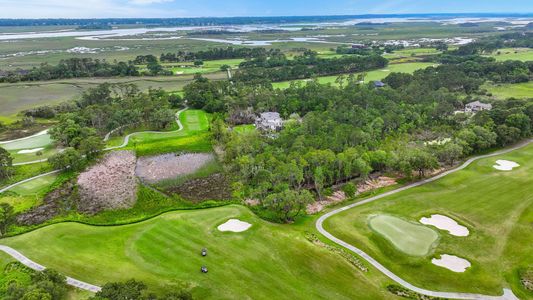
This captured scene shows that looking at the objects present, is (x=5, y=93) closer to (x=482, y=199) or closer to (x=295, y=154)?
(x=295, y=154)

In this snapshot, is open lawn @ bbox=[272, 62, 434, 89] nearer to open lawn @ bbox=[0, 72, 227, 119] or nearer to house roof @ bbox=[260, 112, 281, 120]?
open lawn @ bbox=[0, 72, 227, 119]

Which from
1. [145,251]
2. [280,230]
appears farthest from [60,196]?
[280,230]

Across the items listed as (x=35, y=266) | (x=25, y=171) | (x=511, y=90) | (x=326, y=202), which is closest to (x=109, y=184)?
(x=25, y=171)

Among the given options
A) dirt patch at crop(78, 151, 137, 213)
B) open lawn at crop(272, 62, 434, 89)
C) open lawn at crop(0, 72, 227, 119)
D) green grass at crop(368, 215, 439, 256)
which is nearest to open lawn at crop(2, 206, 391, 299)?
green grass at crop(368, 215, 439, 256)

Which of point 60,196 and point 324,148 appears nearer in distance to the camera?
point 60,196

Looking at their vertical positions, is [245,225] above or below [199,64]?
below

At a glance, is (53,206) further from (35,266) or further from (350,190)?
(350,190)
